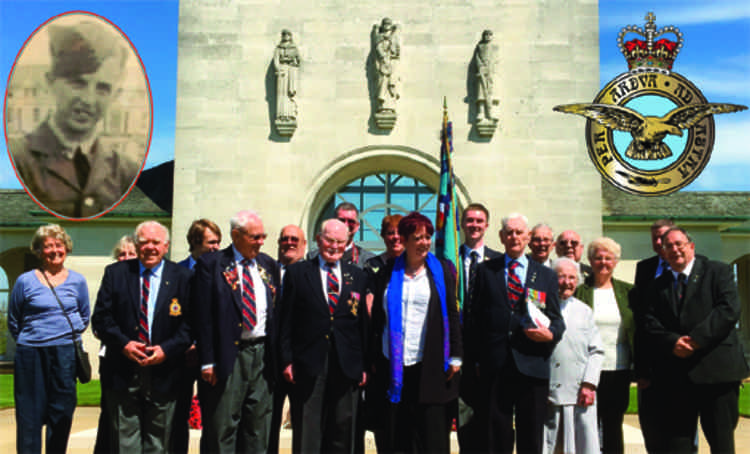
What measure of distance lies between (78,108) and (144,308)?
7.07 m

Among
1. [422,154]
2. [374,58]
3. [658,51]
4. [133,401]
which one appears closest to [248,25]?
[374,58]

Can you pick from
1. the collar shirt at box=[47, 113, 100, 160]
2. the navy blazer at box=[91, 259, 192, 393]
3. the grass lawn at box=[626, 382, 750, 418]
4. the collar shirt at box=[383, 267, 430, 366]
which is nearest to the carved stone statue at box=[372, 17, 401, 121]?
the collar shirt at box=[47, 113, 100, 160]

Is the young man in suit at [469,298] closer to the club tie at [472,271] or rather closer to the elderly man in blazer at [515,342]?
the club tie at [472,271]

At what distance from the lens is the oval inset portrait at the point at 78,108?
10633 millimetres

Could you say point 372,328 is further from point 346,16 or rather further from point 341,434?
point 346,16

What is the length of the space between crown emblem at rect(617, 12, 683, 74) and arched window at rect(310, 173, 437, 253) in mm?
4461

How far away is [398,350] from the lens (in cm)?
544

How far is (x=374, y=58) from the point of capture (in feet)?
48.4

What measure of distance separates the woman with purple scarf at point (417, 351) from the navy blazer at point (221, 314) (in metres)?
0.86

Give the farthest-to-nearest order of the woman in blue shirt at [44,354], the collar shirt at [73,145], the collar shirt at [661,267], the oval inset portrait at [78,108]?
the collar shirt at [73,145], the oval inset portrait at [78,108], the woman in blue shirt at [44,354], the collar shirt at [661,267]

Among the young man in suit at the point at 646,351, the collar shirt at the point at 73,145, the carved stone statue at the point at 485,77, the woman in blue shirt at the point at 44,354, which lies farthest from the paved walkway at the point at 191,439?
the carved stone statue at the point at 485,77

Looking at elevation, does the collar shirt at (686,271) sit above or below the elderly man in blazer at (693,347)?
above

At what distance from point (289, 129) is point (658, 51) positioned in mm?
6817

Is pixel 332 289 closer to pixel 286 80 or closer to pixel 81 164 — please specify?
pixel 81 164
